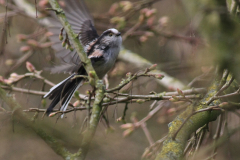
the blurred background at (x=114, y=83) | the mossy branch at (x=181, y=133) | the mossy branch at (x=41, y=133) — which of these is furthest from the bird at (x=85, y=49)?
the mossy branch at (x=181, y=133)

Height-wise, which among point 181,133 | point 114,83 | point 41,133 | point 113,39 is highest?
point 113,39

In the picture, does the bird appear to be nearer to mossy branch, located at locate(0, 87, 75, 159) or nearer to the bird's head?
the bird's head

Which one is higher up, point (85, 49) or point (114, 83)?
point (85, 49)

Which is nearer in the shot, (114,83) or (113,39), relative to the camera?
(113,39)

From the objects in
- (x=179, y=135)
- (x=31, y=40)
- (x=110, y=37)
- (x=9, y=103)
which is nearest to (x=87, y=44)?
(x=110, y=37)

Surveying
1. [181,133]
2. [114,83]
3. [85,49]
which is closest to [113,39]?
[85,49]

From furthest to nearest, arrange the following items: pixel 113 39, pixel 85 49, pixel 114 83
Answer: pixel 114 83 → pixel 85 49 → pixel 113 39

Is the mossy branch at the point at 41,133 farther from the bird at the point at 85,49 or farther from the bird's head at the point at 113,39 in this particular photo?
the bird's head at the point at 113,39

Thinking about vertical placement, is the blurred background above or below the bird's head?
below

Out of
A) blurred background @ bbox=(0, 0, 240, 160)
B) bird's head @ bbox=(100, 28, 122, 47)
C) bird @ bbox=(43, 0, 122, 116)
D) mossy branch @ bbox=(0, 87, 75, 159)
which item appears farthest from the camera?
bird's head @ bbox=(100, 28, 122, 47)

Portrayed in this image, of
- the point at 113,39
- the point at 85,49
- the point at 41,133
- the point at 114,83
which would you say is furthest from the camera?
the point at 114,83

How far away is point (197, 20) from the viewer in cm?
113

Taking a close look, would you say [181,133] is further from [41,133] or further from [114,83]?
[114,83]

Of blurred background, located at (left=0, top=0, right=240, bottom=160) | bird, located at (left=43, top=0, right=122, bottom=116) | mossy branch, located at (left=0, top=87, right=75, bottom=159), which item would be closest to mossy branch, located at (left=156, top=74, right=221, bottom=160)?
blurred background, located at (left=0, top=0, right=240, bottom=160)
